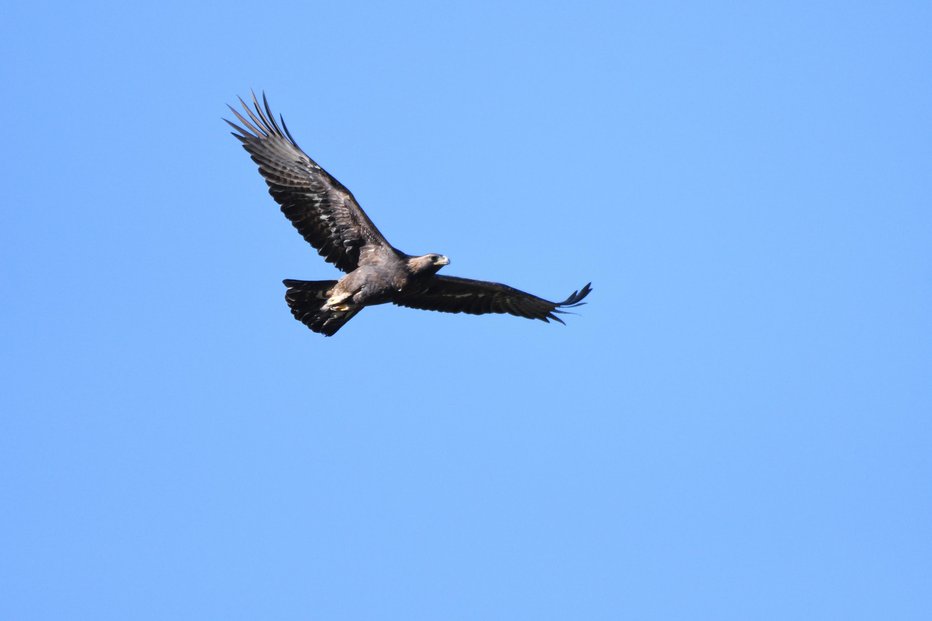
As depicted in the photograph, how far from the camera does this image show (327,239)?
42.7 ft

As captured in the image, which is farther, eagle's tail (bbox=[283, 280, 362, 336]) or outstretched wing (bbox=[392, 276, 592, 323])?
outstretched wing (bbox=[392, 276, 592, 323])

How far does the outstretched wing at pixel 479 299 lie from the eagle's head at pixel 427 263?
0.40m

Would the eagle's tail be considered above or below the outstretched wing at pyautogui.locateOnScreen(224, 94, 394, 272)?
below

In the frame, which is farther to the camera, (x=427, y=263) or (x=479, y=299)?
(x=479, y=299)

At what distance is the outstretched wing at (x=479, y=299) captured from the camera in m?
13.6

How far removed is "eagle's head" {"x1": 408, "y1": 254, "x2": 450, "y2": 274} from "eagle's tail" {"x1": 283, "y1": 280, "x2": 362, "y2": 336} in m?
0.78

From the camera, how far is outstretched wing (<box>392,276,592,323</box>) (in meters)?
13.6

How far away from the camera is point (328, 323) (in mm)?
12867

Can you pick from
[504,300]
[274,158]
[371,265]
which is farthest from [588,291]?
[274,158]

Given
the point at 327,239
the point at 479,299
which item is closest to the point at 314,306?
the point at 327,239

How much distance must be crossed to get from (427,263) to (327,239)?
47.1 inches

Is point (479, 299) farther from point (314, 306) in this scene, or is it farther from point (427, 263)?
point (314, 306)

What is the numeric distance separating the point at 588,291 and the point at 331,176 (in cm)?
362

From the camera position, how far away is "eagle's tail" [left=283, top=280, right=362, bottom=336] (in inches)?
506
